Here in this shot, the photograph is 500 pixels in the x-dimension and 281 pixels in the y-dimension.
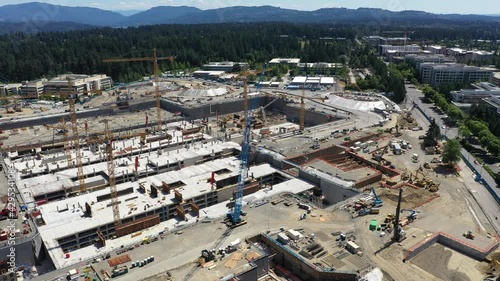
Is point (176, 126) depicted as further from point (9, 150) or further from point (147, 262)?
point (147, 262)

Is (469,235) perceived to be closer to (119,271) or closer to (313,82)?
(119,271)

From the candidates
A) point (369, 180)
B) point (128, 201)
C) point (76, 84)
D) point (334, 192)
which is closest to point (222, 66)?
point (76, 84)

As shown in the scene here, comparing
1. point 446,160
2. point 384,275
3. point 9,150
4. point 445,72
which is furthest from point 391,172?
point 445,72

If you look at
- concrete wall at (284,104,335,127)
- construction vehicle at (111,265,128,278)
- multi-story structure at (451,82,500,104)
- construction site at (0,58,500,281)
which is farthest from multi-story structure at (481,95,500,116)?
construction vehicle at (111,265,128,278)

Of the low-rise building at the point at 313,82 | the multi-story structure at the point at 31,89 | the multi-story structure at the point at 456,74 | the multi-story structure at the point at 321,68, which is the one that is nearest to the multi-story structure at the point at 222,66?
the multi-story structure at the point at 321,68

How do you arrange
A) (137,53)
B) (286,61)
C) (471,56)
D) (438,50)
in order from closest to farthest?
1. (286,61)
2. (137,53)
3. (471,56)
4. (438,50)

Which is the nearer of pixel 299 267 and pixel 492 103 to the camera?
pixel 299 267
